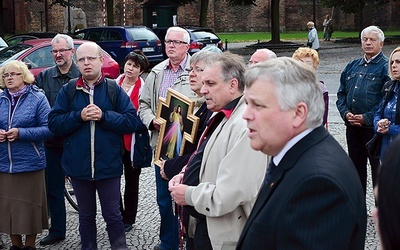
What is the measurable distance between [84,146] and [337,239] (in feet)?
12.1

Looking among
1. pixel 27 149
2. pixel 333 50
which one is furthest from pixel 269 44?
pixel 27 149

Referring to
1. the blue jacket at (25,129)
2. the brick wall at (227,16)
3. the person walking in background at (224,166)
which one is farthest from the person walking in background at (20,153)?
the brick wall at (227,16)

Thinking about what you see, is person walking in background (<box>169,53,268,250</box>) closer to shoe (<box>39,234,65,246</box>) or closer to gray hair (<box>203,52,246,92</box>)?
gray hair (<box>203,52,246,92</box>)

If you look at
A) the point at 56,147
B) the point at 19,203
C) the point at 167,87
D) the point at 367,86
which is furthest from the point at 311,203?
the point at 367,86

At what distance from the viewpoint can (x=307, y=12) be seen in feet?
207

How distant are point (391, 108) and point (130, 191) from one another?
2.81m

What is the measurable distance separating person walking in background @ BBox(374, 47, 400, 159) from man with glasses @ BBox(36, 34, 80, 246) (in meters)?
3.02

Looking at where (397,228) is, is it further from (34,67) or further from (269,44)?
(269,44)

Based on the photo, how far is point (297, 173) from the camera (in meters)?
2.73

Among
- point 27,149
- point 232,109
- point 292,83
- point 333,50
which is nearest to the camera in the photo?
point 292,83

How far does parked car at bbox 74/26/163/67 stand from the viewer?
84.1ft

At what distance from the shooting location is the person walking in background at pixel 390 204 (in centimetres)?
173

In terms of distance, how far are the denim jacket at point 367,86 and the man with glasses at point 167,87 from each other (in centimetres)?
192

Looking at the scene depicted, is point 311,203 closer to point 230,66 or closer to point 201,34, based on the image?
point 230,66
